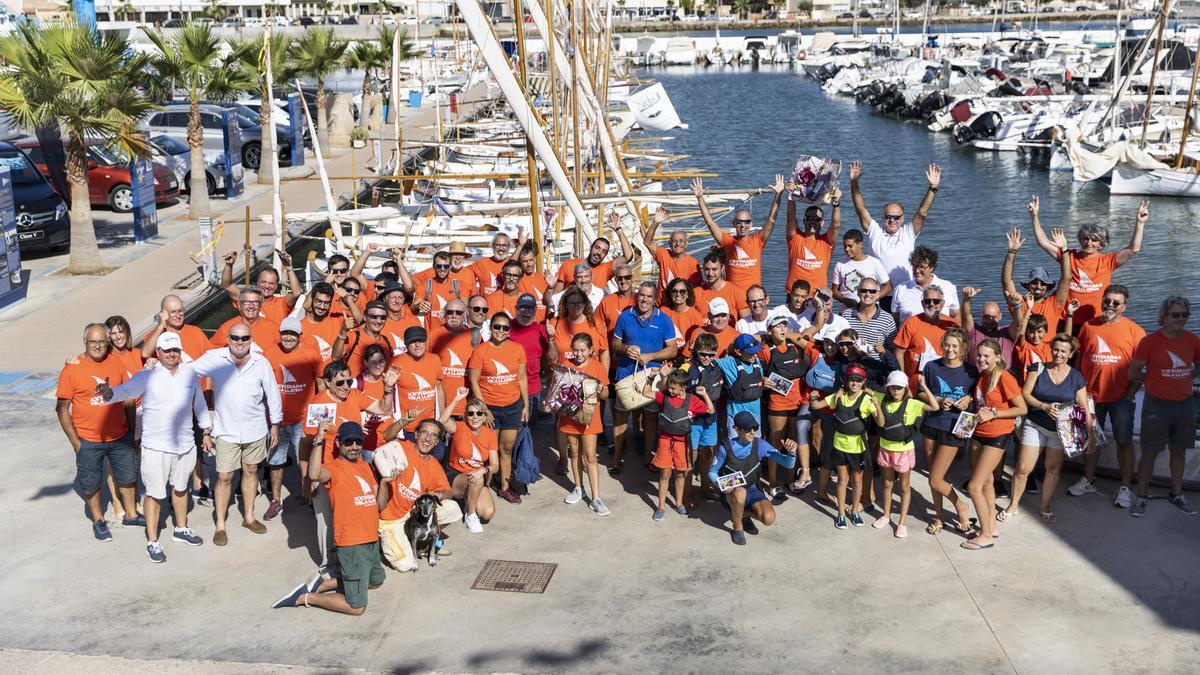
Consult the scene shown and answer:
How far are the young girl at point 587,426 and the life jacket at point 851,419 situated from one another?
1.99 m

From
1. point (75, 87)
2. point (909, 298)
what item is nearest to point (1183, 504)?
point (909, 298)

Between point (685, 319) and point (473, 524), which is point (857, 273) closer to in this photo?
point (685, 319)

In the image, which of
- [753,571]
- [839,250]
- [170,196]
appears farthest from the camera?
[839,250]

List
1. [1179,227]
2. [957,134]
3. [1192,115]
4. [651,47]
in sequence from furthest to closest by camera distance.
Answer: [651,47]
[957,134]
[1192,115]
[1179,227]

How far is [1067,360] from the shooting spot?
31.2ft

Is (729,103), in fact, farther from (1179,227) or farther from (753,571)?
(753,571)

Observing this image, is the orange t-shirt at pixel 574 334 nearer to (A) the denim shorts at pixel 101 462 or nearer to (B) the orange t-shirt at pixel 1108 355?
(A) the denim shorts at pixel 101 462

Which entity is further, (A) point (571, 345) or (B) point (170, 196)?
(B) point (170, 196)

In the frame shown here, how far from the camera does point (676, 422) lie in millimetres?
9430

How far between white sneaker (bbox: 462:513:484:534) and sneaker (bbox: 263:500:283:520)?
5.44ft

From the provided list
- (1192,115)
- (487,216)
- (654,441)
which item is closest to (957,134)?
(1192,115)

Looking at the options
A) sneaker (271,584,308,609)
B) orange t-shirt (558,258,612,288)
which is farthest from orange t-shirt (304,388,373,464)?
orange t-shirt (558,258,612,288)

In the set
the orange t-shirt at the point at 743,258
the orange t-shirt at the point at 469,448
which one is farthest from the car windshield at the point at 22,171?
the orange t-shirt at the point at 469,448

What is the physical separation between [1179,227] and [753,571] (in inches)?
1064
